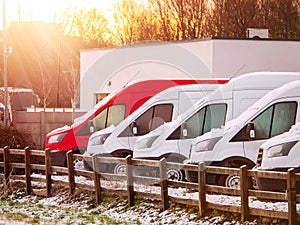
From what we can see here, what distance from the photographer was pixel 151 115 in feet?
71.4

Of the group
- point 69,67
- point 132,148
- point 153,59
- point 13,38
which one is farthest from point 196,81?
point 13,38

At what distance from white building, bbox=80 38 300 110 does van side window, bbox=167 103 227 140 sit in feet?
55.4

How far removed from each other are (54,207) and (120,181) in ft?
5.26

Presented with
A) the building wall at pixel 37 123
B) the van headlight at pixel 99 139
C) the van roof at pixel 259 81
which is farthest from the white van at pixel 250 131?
the building wall at pixel 37 123

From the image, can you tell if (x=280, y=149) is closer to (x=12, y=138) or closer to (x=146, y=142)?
(x=146, y=142)

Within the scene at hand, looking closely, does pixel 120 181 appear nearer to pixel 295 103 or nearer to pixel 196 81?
pixel 295 103

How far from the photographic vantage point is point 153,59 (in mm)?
43000

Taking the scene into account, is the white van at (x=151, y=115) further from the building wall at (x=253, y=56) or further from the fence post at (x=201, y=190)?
the building wall at (x=253, y=56)

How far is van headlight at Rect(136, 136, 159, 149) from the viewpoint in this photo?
68.4 feet

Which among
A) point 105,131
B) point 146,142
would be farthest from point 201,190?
point 105,131

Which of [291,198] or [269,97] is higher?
[269,97]

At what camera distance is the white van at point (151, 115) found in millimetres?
21609

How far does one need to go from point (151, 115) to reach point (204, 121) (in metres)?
2.03

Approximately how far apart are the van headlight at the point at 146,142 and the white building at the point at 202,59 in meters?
16.2
